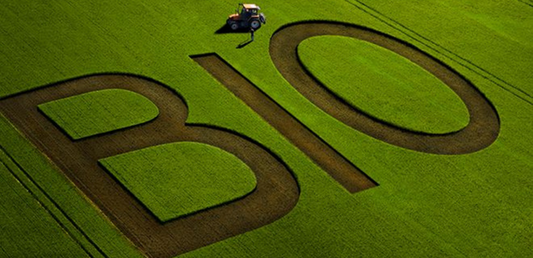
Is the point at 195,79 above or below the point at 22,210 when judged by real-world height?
above

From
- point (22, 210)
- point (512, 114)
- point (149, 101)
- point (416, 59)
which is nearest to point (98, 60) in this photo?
point (149, 101)

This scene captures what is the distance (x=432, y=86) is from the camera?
2020 inches

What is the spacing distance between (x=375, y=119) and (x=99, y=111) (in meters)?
16.4

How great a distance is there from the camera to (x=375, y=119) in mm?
47500

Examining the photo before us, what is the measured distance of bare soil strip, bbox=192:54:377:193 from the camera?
42644 mm

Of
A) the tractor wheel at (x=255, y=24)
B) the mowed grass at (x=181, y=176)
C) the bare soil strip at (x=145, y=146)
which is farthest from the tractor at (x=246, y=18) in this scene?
the mowed grass at (x=181, y=176)

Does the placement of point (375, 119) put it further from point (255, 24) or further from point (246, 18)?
point (246, 18)

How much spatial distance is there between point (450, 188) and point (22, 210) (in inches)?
877

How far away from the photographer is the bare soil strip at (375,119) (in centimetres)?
4641

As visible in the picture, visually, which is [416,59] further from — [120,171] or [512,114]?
[120,171]

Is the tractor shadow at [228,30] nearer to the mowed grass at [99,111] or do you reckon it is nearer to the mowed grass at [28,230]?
the mowed grass at [99,111]

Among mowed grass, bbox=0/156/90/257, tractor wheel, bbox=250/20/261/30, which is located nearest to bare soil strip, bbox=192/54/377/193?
tractor wheel, bbox=250/20/261/30

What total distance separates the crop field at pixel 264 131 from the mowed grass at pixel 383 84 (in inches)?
5.3

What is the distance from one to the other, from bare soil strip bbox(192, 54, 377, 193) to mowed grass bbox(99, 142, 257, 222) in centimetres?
426
